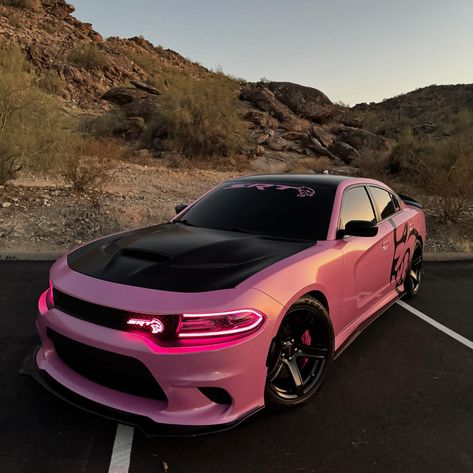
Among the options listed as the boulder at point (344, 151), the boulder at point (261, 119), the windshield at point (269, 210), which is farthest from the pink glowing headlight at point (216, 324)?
the boulder at point (261, 119)

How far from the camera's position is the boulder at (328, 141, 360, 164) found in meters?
21.6

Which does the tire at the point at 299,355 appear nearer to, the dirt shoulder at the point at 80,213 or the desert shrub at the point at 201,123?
the dirt shoulder at the point at 80,213

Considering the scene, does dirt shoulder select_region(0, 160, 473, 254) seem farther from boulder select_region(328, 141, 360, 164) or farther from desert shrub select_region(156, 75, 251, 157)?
boulder select_region(328, 141, 360, 164)

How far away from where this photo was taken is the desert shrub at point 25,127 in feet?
34.0

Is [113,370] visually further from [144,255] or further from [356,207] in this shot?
[356,207]

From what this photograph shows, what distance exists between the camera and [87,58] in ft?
103

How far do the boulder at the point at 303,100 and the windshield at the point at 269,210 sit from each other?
82.5 ft

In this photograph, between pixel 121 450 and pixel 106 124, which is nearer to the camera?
pixel 121 450

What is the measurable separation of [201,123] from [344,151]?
277 inches

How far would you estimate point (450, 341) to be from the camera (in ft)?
14.8

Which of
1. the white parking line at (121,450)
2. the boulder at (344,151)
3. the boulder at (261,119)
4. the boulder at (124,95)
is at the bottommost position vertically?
the white parking line at (121,450)

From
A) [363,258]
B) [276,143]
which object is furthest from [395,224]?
[276,143]

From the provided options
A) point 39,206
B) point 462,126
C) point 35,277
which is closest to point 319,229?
point 35,277

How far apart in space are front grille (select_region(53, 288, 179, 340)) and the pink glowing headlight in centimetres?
6
